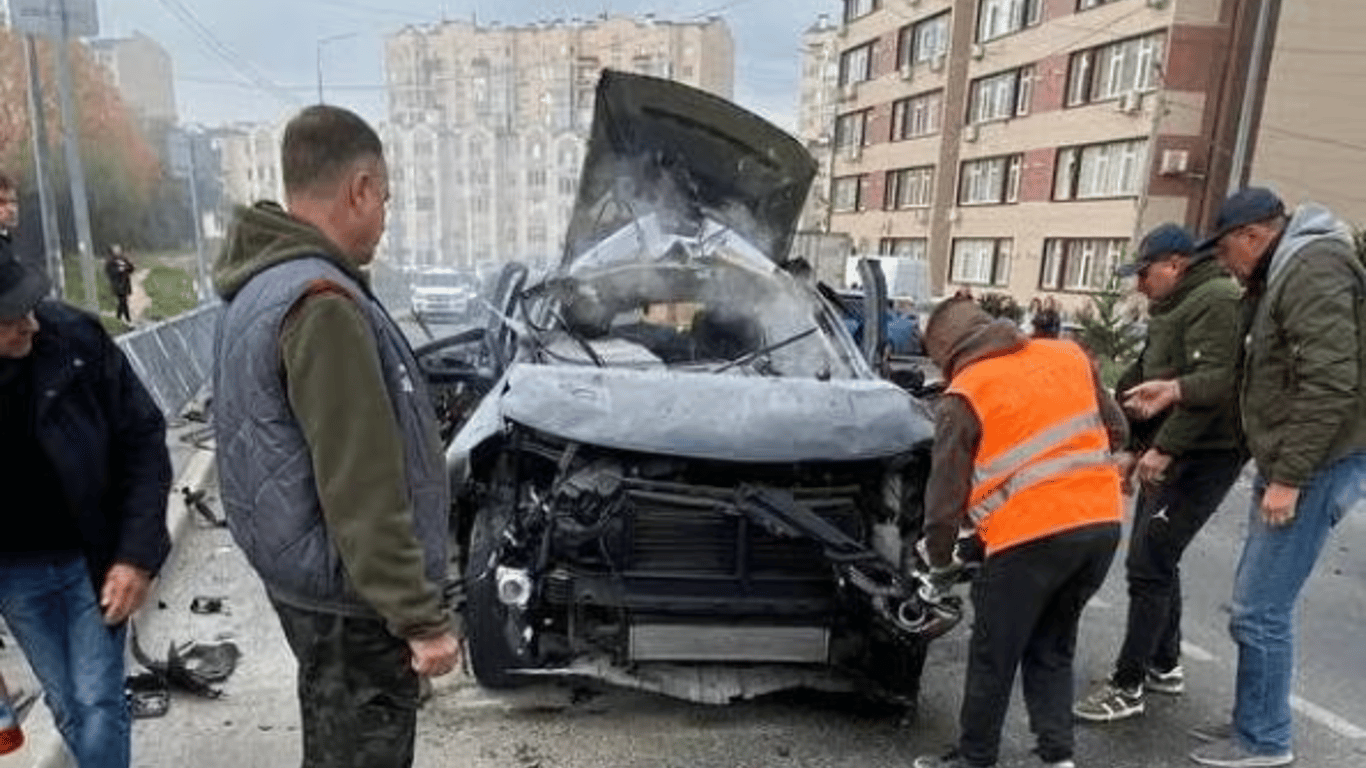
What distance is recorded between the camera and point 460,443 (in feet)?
11.7

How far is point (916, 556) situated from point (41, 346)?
9.09ft

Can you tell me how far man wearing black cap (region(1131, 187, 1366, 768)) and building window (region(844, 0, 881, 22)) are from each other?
1626 inches

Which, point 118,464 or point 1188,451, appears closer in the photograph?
point 118,464

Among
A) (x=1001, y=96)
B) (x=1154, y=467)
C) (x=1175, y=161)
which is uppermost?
(x=1001, y=96)

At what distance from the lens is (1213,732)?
3.66m

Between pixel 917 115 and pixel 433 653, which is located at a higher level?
pixel 917 115

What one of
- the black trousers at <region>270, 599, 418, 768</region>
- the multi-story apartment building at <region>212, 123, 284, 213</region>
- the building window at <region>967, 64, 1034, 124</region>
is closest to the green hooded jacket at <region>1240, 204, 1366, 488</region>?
the black trousers at <region>270, 599, 418, 768</region>

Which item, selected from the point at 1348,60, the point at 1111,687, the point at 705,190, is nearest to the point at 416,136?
the point at 1348,60

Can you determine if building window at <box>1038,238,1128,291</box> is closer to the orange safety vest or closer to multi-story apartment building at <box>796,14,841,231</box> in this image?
multi-story apartment building at <box>796,14,841,231</box>

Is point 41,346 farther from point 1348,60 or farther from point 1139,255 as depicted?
point 1348,60

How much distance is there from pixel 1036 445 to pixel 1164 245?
1238 millimetres

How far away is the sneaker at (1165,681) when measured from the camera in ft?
13.1

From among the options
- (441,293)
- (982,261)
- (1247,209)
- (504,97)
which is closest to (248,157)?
(504,97)

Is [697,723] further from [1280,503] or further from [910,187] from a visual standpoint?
[910,187]
